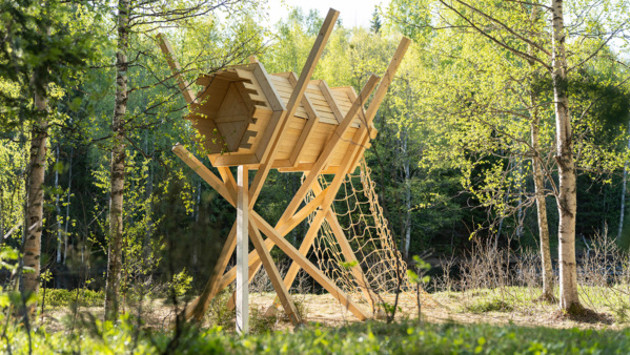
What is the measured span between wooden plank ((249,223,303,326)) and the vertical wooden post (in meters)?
0.14

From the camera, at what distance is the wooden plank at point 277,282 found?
16.6 ft

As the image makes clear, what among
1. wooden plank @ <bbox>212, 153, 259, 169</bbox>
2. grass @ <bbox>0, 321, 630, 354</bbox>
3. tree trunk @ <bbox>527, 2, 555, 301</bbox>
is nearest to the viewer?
grass @ <bbox>0, 321, 630, 354</bbox>

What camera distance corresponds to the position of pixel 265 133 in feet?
16.6

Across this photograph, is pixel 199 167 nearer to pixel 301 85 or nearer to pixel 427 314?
pixel 301 85

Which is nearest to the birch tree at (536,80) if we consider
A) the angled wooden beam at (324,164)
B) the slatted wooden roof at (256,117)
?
the angled wooden beam at (324,164)

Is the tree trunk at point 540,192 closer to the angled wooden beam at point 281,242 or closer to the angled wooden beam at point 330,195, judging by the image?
the angled wooden beam at point 330,195

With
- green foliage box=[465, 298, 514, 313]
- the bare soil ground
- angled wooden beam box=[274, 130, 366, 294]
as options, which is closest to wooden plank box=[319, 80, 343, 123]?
angled wooden beam box=[274, 130, 366, 294]

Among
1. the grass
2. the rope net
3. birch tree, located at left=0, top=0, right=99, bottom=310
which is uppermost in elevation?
birch tree, located at left=0, top=0, right=99, bottom=310

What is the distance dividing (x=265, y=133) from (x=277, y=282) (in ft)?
4.33

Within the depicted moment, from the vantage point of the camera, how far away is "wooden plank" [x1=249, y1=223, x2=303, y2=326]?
16.6 ft

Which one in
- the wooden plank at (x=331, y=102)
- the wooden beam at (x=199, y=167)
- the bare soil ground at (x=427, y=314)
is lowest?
the bare soil ground at (x=427, y=314)

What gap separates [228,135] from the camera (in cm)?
521

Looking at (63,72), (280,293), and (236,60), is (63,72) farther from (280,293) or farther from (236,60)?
(280,293)

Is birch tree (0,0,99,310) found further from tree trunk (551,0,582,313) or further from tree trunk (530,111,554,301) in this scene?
tree trunk (530,111,554,301)
